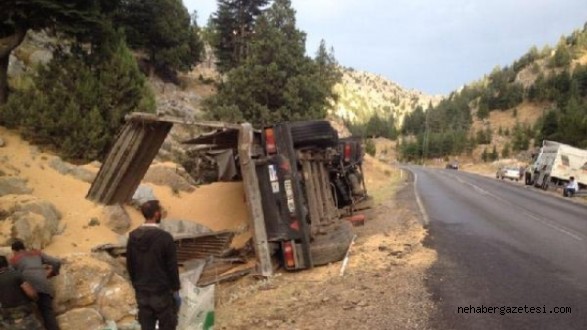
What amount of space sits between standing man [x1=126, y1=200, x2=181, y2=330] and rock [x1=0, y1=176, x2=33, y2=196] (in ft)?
28.8

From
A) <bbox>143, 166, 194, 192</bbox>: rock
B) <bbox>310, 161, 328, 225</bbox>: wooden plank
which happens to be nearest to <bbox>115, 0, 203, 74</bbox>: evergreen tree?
<bbox>143, 166, 194, 192</bbox>: rock

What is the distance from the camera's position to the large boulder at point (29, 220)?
10.3 metres

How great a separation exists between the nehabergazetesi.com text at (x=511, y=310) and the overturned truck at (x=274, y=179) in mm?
3699

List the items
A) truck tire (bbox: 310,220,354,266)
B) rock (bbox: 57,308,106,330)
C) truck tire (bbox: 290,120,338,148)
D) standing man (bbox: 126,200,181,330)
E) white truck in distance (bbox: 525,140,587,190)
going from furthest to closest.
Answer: white truck in distance (bbox: 525,140,587,190) < truck tire (bbox: 290,120,338,148) < truck tire (bbox: 310,220,354,266) < rock (bbox: 57,308,106,330) < standing man (bbox: 126,200,181,330)

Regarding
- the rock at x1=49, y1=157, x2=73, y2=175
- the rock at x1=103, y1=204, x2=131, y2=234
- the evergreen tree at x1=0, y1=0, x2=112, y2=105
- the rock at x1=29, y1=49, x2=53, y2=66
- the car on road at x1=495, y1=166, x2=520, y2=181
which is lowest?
the car on road at x1=495, y1=166, x2=520, y2=181

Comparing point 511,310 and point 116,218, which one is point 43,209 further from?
point 511,310

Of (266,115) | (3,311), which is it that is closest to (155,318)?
(3,311)

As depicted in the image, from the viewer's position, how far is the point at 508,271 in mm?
9125

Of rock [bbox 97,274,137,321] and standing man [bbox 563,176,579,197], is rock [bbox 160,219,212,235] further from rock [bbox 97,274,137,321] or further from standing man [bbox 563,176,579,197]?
standing man [bbox 563,176,579,197]

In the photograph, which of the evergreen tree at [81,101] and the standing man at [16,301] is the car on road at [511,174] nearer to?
the evergreen tree at [81,101]

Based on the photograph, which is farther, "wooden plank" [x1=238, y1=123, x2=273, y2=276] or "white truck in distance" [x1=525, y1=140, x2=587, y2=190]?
"white truck in distance" [x1=525, y1=140, x2=587, y2=190]

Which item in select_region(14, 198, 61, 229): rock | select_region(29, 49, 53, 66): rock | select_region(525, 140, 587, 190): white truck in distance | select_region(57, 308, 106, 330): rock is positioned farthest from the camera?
select_region(525, 140, 587, 190): white truck in distance

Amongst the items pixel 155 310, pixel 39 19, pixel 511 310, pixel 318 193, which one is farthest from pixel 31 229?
pixel 39 19

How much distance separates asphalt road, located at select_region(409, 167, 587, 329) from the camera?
6.67 metres
